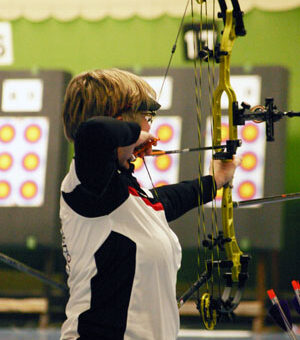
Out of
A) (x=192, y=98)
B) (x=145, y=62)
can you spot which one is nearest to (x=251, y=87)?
(x=192, y=98)

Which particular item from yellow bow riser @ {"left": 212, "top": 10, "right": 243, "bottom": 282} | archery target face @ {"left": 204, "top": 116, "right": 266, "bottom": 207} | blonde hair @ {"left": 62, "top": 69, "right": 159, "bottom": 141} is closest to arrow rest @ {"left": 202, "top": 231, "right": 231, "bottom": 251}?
yellow bow riser @ {"left": 212, "top": 10, "right": 243, "bottom": 282}

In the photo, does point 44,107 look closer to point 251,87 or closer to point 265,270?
point 251,87

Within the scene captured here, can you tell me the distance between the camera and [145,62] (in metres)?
3.70

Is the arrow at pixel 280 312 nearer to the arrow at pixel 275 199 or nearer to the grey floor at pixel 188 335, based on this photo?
the arrow at pixel 275 199

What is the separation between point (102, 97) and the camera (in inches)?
43.3

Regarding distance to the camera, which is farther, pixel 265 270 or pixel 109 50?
pixel 109 50

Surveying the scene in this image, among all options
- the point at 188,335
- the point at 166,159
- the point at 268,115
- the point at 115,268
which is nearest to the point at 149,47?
the point at 166,159

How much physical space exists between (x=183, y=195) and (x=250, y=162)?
1976 millimetres

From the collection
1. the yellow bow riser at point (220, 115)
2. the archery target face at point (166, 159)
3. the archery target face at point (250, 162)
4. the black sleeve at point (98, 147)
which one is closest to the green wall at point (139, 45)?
the archery target face at point (250, 162)

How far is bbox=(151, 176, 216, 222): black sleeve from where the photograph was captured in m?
1.31

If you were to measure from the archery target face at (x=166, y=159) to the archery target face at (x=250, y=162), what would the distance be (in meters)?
0.15

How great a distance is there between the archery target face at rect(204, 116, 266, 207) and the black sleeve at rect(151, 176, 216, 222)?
186 cm

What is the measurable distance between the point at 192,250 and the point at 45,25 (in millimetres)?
1496

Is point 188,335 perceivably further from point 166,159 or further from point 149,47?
point 149,47
